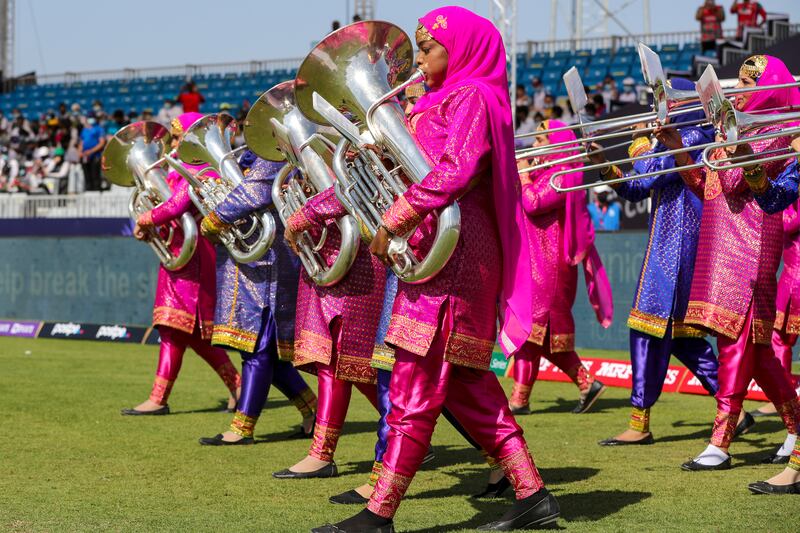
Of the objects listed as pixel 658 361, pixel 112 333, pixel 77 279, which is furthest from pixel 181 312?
pixel 77 279

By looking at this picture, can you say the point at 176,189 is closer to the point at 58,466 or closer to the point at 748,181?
the point at 58,466

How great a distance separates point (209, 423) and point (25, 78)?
29.9m

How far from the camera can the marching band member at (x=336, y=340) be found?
6.20 meters

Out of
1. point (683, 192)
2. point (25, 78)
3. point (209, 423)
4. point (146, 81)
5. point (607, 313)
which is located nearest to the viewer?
point (683, 192)

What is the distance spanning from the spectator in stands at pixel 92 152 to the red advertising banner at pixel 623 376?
11.9 m

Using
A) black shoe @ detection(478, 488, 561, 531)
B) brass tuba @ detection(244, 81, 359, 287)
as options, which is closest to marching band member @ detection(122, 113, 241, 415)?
brass tuba @ detection(244, 81, 359, 287)

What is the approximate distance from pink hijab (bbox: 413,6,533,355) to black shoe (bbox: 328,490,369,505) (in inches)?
45.7

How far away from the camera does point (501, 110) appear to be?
4.73 meters

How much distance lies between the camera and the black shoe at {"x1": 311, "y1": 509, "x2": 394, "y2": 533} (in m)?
4.62

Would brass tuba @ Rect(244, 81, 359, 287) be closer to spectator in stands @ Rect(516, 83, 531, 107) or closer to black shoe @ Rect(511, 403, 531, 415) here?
black shoe @ Rect(511, 403, 531, 415)

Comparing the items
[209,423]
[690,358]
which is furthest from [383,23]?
[209,423]

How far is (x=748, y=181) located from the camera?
5.63 meters

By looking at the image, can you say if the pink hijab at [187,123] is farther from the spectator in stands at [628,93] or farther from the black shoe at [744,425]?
the spectator in stands at [628,93]

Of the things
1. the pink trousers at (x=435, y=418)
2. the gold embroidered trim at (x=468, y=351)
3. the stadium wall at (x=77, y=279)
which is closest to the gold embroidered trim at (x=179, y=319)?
the pink trousers at (x=435, y=418)
